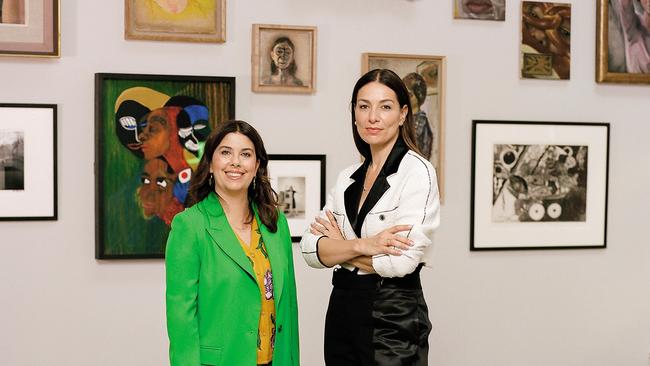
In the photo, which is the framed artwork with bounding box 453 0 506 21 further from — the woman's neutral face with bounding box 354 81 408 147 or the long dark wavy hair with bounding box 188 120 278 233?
the long dark wavy hair with bounding box 188 120 278 233

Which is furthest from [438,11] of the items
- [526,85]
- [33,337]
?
[33,337]

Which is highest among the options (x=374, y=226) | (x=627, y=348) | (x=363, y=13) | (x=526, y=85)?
(x=363, y=13)

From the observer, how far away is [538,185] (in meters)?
4.33

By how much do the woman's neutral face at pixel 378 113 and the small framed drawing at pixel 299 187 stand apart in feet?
3.85

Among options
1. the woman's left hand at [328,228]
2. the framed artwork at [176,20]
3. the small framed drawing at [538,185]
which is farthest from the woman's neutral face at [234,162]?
the small framed drawing at [538,185]

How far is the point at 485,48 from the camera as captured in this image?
4227 millimetres

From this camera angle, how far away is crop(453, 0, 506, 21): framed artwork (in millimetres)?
4176

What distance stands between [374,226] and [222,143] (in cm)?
57

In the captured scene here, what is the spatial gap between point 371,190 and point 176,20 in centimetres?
153

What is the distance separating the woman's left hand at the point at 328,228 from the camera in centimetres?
289

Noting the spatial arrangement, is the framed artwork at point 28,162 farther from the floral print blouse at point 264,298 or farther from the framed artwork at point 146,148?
the floral print blouse at point 264,298

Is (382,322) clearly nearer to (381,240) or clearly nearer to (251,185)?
(381,240)

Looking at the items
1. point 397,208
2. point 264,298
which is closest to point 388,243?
point 397,208

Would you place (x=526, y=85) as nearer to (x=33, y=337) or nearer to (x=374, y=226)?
(x=374, y=226)
